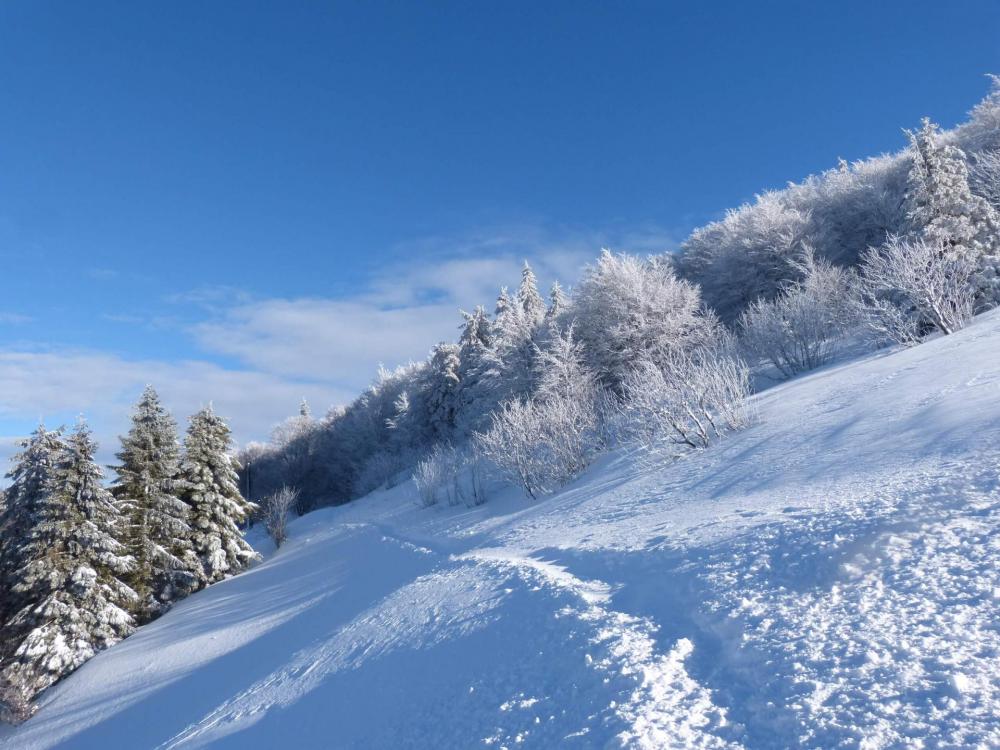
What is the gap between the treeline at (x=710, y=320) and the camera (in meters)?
16.1

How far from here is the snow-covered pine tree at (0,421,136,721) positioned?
1681cm

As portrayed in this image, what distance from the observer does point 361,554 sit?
65.7ft

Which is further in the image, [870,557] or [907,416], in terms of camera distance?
[907,416]

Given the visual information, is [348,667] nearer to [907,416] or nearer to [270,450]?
[907,416]

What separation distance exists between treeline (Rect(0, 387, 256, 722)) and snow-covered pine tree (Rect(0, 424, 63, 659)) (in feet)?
0.11

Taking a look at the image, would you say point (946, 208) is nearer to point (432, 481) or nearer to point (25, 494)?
point (432, 481)

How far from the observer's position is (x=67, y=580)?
17.6m

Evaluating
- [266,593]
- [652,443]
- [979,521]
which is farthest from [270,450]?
[979,521]

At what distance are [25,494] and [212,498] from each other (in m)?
6.96

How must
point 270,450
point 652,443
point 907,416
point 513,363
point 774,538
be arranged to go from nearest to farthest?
point 774,538
point 907,416
point 652,443
point 513,363
point 270,450

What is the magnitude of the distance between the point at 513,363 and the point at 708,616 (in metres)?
27.8

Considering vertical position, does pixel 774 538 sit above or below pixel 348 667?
above

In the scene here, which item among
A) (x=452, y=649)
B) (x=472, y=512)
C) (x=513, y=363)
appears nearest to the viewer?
(x=452, y=649)

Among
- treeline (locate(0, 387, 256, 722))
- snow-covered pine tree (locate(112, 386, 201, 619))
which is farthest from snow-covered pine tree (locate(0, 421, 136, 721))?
snow-covered pine tree (locate(112, 386, 201, 619))
